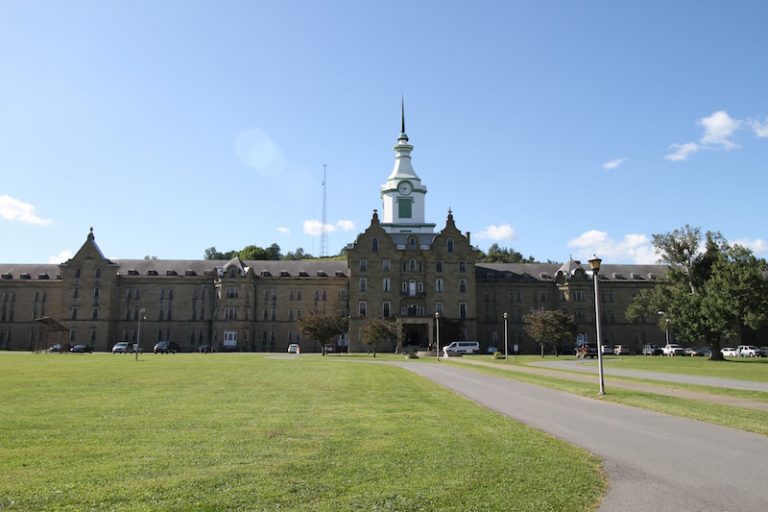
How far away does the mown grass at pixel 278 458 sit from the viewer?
918cm

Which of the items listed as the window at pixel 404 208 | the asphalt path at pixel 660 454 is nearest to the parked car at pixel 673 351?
the window at pixel 404 208

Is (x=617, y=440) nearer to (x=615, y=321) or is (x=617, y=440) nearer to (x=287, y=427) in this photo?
(x=287, y=427)

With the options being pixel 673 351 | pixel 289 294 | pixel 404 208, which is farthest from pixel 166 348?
pixel 673 351

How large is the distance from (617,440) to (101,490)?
443 inches

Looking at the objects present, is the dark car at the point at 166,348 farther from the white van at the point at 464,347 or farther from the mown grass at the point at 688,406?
the mown grass at the point at 688,406

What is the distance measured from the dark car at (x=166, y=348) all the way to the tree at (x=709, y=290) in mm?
68993

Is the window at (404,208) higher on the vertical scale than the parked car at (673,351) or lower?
higher

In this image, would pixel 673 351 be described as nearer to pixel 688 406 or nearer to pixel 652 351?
pixel 652 351

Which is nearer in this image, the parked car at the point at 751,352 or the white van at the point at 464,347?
the parked car at the point at 751,352

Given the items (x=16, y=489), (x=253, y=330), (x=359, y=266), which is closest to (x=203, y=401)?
(x=16, y=489)

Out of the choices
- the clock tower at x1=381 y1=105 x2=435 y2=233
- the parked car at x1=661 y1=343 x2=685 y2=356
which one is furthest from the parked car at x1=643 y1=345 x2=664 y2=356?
the clock tower at x1=381 y1=105 x2=435 y2=233

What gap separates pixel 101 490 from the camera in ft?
31.1

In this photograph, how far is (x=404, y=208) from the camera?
120625 mm

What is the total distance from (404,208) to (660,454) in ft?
356
